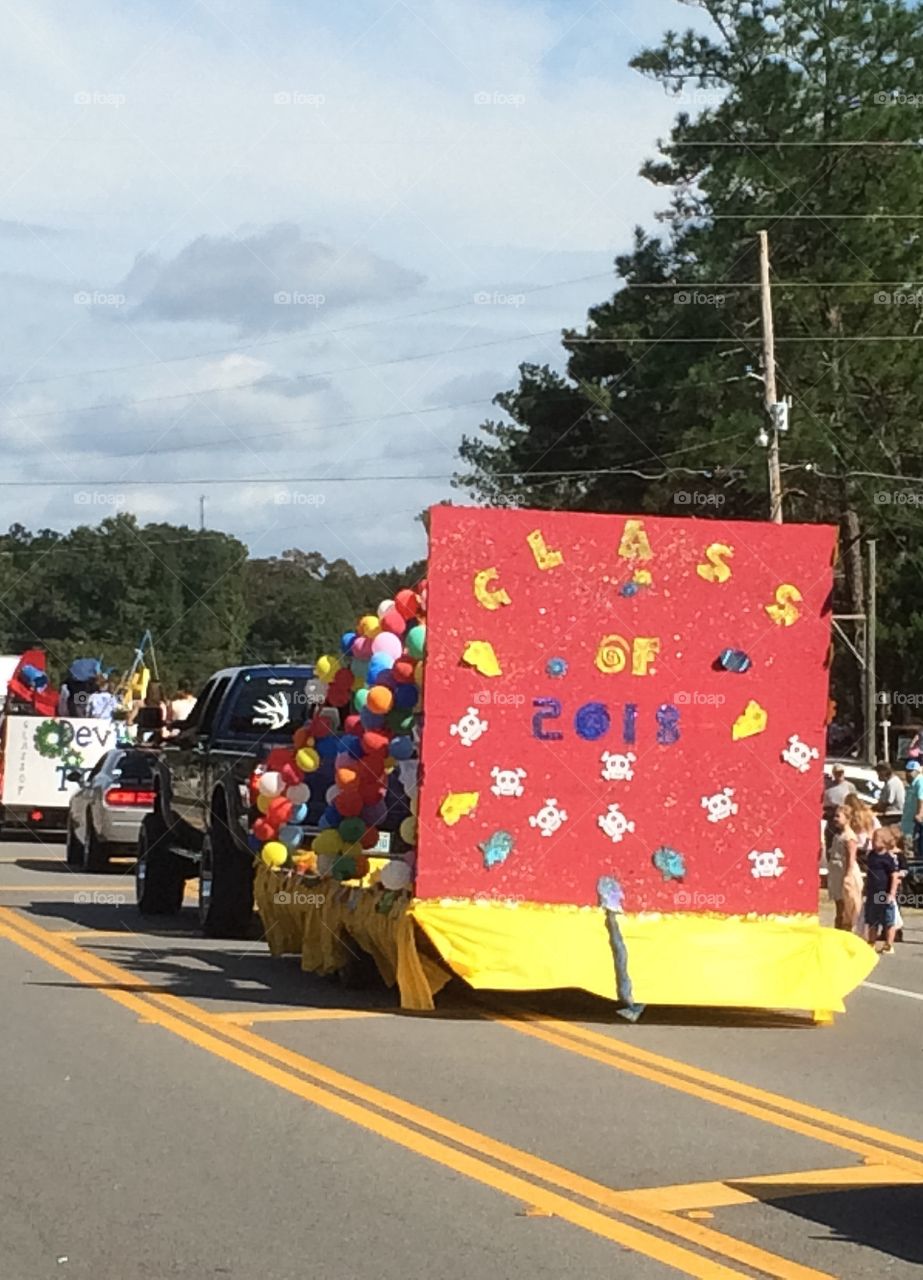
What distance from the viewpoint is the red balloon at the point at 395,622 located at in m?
14.2

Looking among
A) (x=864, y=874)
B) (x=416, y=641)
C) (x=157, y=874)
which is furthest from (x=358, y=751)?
(x=864, y=874)

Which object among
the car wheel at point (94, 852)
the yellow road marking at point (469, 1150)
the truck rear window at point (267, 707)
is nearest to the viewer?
the yellow road marking at point (469, 1150)

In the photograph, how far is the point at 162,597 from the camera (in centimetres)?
9819

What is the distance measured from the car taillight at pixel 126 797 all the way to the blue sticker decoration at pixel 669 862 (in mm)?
11374

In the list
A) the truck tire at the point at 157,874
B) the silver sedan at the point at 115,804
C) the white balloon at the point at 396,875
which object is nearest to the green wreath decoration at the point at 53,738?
the silver sedan at the point at 115,804

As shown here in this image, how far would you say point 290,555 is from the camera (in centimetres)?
8406

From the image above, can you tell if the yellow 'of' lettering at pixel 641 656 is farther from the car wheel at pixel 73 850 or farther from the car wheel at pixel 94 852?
the car wheel at pixel 73 850

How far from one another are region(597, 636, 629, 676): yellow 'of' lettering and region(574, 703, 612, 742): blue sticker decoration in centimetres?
22

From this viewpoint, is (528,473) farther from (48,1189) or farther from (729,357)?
(48,1189)

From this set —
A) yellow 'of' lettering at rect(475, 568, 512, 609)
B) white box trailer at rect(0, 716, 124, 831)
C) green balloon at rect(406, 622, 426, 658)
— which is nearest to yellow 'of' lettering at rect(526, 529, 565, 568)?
yellow 'of' lettering at rect(475, 568, 512, 609)

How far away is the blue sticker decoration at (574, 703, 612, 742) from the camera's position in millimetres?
12875

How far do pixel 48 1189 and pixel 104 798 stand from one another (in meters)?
16.0

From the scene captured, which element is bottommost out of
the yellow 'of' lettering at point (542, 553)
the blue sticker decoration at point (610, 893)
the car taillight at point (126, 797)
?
the blue sticker decoration at point (610, 893)

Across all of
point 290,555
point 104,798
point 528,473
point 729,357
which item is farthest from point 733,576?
point 290,555
